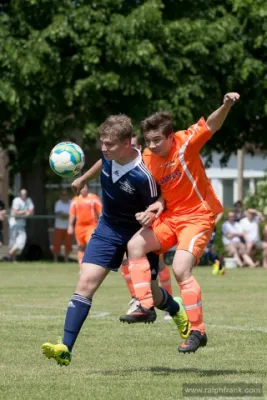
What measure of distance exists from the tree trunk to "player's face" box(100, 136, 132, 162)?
2175 cm

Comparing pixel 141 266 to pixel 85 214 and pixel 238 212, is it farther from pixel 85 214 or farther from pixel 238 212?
pixel 238 212

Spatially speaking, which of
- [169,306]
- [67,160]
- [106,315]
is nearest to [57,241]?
[106,315]

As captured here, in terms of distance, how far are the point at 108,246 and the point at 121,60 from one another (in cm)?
1923

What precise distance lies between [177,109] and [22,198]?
5205 mm

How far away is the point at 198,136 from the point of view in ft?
27.7

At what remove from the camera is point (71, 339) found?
8.07 m

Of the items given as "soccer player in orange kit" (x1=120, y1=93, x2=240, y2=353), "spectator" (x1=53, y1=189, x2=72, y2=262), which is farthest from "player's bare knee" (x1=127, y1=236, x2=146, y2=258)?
"spectator" (x1=53, y1=189, x2=72, y2=262)

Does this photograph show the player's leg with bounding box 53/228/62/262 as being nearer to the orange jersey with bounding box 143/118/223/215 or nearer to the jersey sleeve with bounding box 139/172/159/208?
the orange jersey with bounding box 143/118/223/215

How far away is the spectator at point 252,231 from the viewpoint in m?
28.2

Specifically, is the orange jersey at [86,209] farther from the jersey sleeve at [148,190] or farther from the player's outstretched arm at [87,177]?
the jersey sleeve at [148,190]

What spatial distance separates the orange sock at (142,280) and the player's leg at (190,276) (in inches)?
9.0

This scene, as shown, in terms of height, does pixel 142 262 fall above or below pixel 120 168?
below

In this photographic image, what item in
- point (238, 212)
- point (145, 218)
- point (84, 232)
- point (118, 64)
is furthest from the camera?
point (238, 212)

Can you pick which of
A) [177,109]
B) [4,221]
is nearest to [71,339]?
[177,109]
